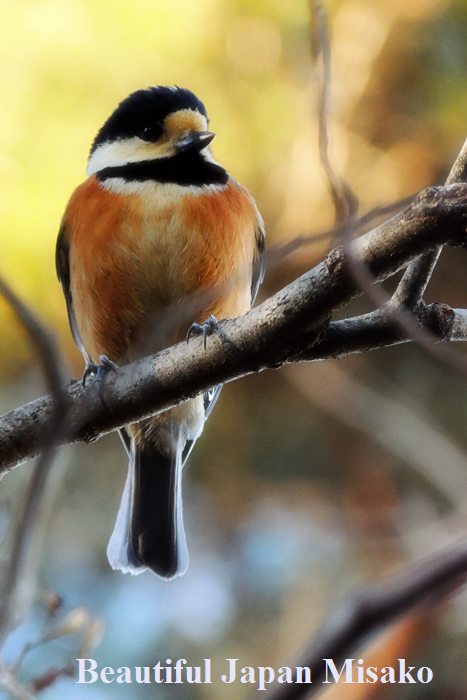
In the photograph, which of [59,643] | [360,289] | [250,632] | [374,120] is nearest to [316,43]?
[360,289]

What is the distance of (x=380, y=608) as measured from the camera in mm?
394

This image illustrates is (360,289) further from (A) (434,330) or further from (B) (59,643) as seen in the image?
(B) (59,643)

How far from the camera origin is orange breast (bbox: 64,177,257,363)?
70.1 inches

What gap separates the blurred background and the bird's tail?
39 centimetres

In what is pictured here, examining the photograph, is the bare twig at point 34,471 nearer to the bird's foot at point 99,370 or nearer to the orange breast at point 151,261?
the bird's foot at point 99,370

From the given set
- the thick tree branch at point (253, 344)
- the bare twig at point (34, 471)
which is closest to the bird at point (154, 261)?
the thick tree branch at point (253, 344)

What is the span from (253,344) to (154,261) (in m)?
0.58

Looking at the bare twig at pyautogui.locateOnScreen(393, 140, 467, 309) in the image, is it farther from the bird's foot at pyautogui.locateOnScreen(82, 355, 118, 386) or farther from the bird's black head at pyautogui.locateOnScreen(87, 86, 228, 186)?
the bird's black head at pyautogui.locateOnScreen(87, 86, 228, 186)

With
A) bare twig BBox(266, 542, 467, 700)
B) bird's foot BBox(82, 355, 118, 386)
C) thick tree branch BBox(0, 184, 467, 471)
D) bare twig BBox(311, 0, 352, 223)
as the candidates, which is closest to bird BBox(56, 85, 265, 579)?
bird's foot BBox(82, 355, 118, 386)

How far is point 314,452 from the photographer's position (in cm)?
349

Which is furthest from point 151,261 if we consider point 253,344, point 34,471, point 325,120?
point 34,471

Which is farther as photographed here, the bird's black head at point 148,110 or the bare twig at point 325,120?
the bird's black head at point 148,110

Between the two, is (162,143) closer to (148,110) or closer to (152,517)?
(148,110)

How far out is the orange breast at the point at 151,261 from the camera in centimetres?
178
